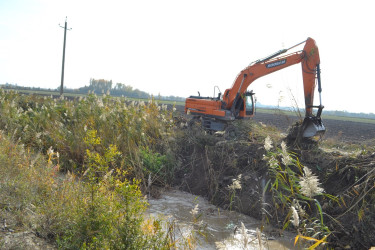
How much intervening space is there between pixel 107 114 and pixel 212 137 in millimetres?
3161

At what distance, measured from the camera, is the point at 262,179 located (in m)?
6.88

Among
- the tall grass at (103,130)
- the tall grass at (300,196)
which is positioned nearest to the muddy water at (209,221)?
the tall grass at (300,196)

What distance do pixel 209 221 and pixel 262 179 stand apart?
1.81 m

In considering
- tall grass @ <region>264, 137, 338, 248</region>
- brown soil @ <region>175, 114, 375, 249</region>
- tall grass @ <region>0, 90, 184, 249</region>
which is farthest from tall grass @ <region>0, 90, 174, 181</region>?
tall grass @ <region>264, 137, 338, 248</region>

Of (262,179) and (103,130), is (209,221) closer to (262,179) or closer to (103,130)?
(262,179)

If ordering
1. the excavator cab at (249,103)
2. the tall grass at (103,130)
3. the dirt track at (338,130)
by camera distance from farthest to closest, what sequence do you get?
the excavator cab at (249,103) < the dirt track at (338,130) < the tall grass at (103,130)

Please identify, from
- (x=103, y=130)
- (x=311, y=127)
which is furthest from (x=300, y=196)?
(x=103, y=130)

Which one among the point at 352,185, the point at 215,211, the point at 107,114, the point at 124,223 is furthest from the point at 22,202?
the point at 352,185

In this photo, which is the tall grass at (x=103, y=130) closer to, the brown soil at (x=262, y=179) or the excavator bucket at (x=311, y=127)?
the brown soil at (x=262, y=179)

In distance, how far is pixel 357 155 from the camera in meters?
6.38

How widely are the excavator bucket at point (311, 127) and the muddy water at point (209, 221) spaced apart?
2.93m

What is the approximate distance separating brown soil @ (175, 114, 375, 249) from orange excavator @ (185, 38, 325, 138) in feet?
2.48

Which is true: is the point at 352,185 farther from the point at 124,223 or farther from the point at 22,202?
the point at 22,202

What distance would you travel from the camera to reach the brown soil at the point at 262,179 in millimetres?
4973
